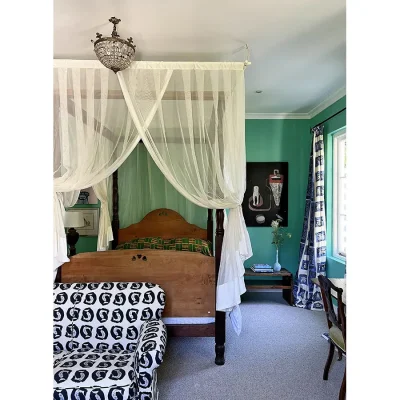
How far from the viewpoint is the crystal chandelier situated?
7.07 feet

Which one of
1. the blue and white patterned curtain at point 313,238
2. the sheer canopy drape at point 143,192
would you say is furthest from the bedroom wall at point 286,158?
the sheer canopy drape at point 143,192

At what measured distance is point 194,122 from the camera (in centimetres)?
252

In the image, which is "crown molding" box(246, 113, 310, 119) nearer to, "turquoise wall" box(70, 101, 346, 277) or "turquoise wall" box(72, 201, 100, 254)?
"turquoise wall" box(70, 101, 346, 277)

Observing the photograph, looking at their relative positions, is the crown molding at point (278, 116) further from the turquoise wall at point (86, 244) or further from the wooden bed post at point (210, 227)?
the turquoise wall at point (86, 244)

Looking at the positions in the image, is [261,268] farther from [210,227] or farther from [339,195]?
[339,195]

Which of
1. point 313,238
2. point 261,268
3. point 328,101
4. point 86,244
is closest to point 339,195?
point 313,238

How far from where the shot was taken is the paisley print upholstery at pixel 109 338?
6.18 feet

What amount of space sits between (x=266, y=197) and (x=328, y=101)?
1.62 metres

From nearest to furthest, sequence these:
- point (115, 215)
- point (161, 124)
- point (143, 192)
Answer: point (161, 124) < point (143, 192) < point (115, 215)

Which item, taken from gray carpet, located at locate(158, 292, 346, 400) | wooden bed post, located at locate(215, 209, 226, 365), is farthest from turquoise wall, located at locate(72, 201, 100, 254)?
wooden bed post, located at locate(215, 209, 226, 365)

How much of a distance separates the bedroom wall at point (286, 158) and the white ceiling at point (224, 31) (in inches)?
60.7
